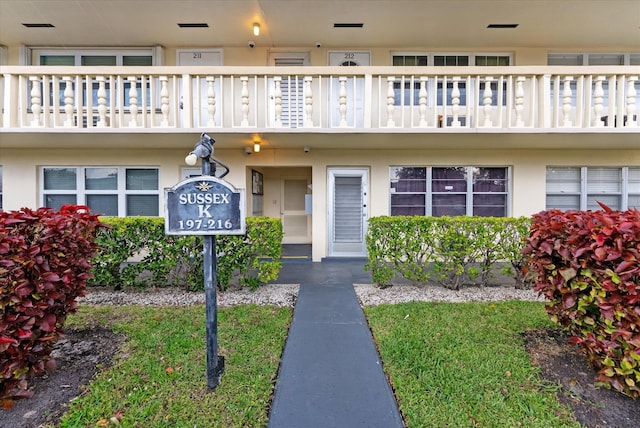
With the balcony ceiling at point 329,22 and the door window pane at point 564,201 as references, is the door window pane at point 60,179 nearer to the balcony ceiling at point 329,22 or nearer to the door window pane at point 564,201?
the balcony ceiling at point 329,22

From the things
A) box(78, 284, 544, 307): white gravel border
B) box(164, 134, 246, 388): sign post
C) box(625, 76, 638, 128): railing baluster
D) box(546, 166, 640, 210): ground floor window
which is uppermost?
box(625, 76, 638, 128): railing baluster

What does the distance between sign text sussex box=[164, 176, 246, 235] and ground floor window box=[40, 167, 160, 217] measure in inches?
223

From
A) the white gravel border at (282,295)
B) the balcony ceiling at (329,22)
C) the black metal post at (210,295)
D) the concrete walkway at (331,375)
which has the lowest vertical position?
the concrete walkway at (331,375)

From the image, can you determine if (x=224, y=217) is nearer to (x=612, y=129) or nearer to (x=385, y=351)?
(x=385, y=351)

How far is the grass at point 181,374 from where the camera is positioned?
221cm

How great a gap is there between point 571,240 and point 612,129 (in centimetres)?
498

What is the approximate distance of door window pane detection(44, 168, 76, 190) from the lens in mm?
7430

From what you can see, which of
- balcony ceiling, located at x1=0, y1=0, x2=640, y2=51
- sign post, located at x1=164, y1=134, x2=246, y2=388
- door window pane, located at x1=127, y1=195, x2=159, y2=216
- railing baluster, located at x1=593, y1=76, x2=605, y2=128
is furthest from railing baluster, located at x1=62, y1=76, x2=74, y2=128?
railing baluster, located at x1=593, y1=76, x2=605, y2=128

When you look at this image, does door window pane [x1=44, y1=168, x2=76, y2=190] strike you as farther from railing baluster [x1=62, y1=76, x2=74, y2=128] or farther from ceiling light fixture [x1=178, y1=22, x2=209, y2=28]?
ceiling light fixture [x1=178, y1=22, x2=209, y2=28]

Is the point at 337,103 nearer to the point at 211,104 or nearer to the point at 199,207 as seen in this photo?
the point at 211,104

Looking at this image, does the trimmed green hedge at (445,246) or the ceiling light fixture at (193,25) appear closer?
the trimmed green hedge at (445,246)

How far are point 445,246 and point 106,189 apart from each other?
7.75m

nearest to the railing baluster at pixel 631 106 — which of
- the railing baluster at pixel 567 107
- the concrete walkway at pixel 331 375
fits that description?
the railing baluster at pixel 567 107

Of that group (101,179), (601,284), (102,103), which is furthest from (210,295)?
(101,179)
